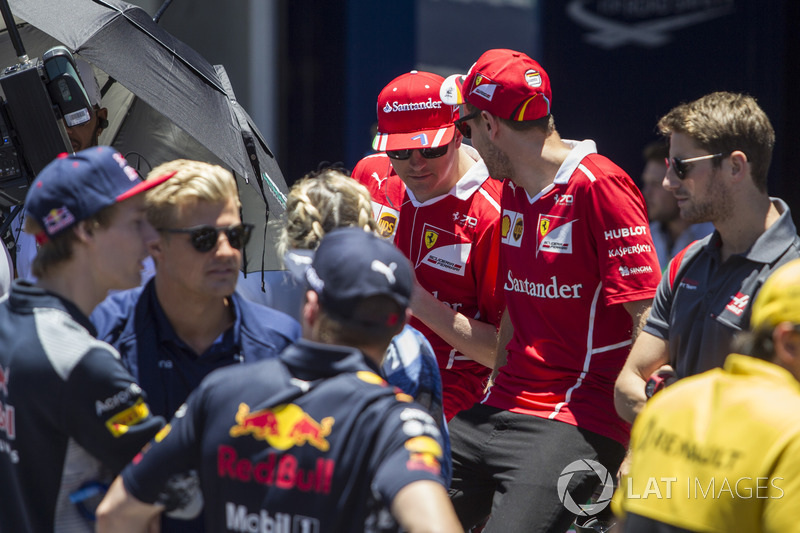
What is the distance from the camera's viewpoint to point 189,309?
2.54m

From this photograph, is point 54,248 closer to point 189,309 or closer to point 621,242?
point 189,309

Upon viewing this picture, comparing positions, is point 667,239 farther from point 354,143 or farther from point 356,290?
point 356,290

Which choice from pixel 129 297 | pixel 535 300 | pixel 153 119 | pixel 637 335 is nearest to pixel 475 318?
pixel 535 300

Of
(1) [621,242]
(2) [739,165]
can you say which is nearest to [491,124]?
(1) [621,242]

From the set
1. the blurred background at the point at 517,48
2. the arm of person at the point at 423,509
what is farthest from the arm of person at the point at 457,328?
the blurred background at the point at 517,48

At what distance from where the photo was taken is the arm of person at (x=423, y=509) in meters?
1.67

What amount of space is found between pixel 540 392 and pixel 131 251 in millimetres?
1774

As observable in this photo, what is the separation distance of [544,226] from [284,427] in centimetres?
189

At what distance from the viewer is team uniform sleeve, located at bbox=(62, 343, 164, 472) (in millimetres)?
2062

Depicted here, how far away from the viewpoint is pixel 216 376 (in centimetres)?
198

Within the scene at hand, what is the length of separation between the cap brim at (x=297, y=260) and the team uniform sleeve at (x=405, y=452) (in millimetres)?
664

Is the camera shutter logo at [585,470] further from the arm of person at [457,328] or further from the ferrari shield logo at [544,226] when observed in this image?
the ferrari shield logo at [544,226]

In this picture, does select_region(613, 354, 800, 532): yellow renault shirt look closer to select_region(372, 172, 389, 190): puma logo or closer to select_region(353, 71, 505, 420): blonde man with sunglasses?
select_region(353, 71, 505, 420): blonde man with sunglasses

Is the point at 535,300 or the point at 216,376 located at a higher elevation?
the point at 216,376
